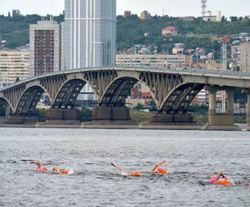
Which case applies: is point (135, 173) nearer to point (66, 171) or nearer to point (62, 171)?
point (66, 171)

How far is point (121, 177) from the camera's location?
103 m

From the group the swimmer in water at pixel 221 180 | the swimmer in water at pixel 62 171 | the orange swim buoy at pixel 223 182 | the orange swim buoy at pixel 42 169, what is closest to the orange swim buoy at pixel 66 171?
the swimmer in water at pixel 62 171

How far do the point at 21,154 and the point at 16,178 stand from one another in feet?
110

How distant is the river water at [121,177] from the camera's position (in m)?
88.9

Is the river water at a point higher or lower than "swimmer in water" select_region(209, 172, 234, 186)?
lower

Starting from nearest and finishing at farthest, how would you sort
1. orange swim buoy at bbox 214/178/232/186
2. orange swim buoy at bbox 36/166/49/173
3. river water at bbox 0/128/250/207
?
river water at bbox 0/128/250/207 < orange swim buoy at bbox 214/178/232/186 < orange swim buoy at bbox 36/166/49/173

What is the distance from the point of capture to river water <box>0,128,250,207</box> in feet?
292

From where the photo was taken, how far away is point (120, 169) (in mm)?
106312

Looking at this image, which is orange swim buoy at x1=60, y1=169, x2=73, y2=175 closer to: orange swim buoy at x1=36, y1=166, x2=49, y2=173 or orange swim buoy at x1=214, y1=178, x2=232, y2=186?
orange swim buoy at x1=36, y1=166, x2=49, y2=173

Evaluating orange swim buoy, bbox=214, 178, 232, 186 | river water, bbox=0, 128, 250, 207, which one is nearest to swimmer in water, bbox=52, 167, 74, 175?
river water, bbox=0, 128, 250, 207

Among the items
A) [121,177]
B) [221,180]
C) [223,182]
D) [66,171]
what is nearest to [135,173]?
[121,177]

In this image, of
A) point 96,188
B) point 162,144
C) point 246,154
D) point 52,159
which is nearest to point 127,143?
point 162,144

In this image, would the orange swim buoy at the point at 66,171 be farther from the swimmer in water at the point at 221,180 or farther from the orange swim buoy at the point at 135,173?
the swimmer in water at the point at 221,180

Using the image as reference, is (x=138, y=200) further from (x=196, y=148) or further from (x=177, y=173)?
(x=196, y=148)
